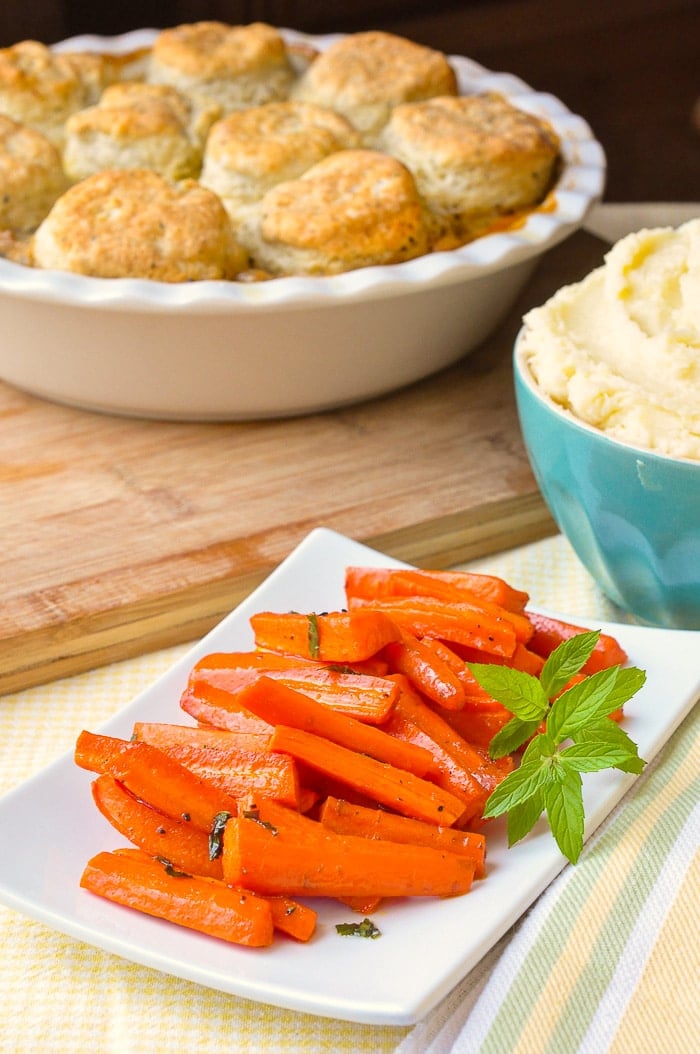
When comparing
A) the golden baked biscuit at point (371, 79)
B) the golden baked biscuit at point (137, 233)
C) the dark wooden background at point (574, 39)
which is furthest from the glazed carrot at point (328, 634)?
the dark wooden background at point (574, 39)

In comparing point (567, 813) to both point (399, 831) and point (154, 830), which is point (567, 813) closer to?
point (399, 831)

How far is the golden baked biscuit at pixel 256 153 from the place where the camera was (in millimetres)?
2850

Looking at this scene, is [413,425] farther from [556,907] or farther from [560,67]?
[560,67]

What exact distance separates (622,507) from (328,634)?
58 centimetres

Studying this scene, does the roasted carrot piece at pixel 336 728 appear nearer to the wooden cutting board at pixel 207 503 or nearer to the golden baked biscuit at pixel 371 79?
the wooden cutting board at pixel 207 503

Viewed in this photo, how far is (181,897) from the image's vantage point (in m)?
1.51

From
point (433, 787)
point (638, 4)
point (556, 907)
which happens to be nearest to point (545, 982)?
point (556, 907)

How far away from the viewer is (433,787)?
162 centimetres

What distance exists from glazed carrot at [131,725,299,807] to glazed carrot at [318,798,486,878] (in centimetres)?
5

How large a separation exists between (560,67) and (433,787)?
18.2ft

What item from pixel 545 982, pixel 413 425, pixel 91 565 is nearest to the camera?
pixel 545 982

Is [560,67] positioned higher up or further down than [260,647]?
further down

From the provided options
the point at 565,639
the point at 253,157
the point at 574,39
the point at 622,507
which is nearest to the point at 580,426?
the point at 622,507

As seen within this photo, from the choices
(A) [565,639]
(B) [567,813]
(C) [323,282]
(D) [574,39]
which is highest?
(C) [323,282]
